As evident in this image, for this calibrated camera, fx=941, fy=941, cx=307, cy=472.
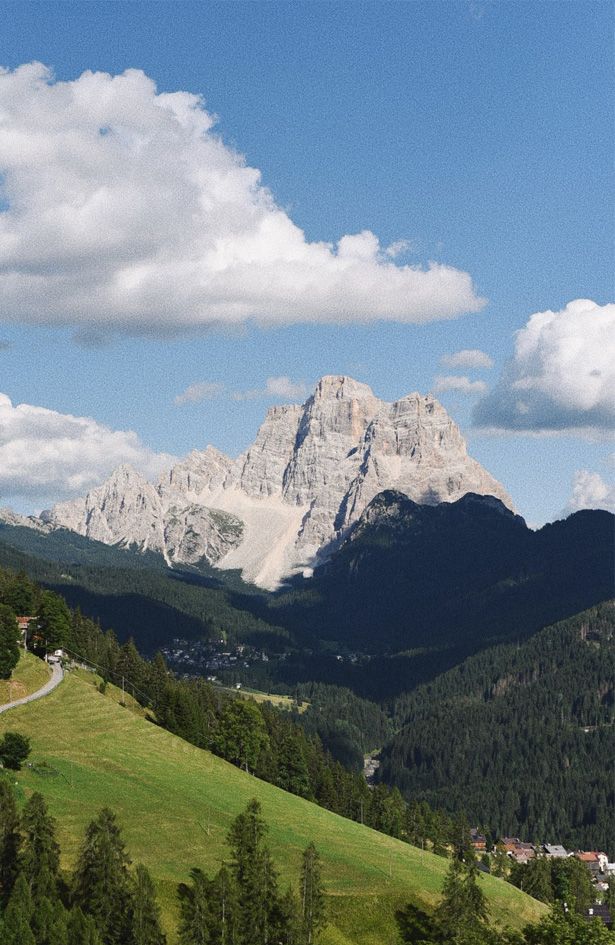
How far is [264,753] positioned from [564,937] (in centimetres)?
8010

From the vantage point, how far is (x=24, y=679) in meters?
138

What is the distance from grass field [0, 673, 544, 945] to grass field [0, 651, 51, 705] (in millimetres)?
3571

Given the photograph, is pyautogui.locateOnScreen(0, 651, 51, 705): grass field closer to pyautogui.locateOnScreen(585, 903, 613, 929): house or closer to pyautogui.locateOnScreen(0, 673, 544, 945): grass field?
pyautogui.locateOnScreen(0, 673, 544, 945): grass field

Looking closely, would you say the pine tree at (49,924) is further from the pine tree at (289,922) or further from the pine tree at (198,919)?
the pine tree at (289,922)

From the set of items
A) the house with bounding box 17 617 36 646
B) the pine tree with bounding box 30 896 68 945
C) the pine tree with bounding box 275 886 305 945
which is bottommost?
the pine tree with bounding box 30 896 68 945

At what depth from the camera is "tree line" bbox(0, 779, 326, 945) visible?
Answer: 228ft

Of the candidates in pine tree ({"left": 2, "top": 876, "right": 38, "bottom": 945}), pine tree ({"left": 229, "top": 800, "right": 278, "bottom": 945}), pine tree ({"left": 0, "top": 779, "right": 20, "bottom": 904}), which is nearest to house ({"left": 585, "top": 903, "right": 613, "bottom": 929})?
pine tree ({"left": 229, "top": 800, "right": 278, "bottom": 945})

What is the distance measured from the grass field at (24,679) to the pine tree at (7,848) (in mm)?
49440

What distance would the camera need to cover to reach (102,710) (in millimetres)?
134000

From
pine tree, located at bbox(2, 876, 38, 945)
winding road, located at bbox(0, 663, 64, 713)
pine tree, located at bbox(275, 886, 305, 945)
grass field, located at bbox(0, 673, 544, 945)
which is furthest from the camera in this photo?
winding road, located at bbox(0, 663, 64, 713)

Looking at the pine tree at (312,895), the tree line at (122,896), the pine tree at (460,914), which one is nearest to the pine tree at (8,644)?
the tree line at (122,896)

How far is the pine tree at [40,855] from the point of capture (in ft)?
246

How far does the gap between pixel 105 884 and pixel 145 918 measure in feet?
15.3

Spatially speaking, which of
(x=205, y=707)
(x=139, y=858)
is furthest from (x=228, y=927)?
(x=205, y=707)
